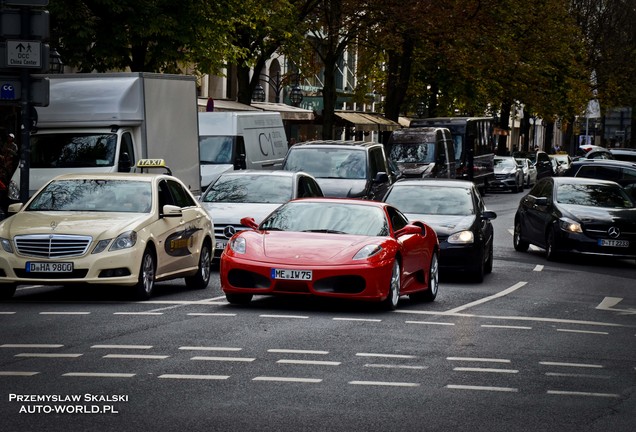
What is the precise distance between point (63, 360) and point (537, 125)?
13826 cm

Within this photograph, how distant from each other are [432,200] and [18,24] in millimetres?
6772

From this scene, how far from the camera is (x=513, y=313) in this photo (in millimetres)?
15742

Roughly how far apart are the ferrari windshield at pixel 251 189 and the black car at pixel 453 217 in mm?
1709

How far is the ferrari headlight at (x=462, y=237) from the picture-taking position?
2011 cm

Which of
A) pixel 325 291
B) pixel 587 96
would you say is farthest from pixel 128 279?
pixel 587 96

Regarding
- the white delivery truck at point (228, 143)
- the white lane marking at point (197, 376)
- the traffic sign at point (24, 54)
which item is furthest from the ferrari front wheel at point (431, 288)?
the white delivery truck at point (228, 143)

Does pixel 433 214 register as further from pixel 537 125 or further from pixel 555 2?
pixel 537 125

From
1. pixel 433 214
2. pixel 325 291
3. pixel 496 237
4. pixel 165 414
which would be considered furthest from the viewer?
pixel 496 237

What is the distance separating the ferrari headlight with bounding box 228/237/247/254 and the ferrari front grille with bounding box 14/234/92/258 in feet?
5.06

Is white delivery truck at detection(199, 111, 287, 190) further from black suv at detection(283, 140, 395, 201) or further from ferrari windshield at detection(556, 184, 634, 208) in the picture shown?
ferrari windshield at detection(556, 184, 634, 208)

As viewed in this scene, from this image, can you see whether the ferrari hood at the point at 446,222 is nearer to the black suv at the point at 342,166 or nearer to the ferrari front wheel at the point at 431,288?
the ferrari front wheel at the point at 431,288

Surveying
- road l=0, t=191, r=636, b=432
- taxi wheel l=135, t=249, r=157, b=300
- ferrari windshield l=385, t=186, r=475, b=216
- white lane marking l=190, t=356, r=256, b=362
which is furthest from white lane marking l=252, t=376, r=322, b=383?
ferrari windshield l=385, t=186, r=475, b=216

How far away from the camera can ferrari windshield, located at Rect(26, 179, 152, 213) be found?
16.5 m

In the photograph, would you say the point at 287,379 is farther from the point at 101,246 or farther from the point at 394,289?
the point at 101,246
